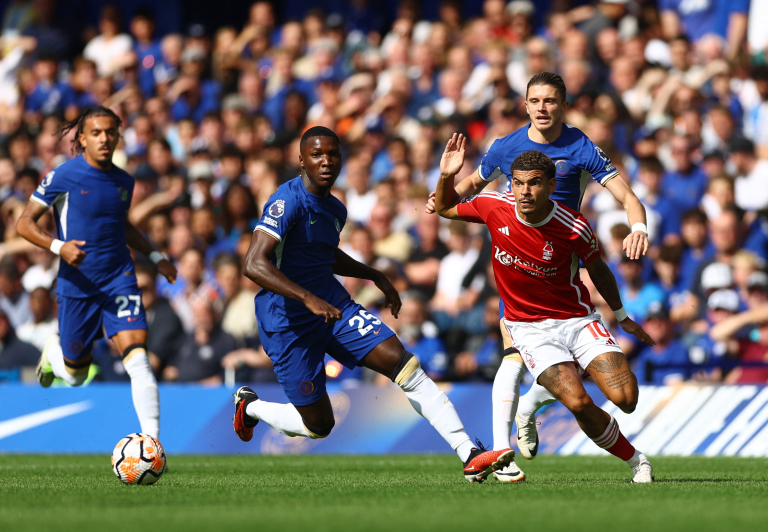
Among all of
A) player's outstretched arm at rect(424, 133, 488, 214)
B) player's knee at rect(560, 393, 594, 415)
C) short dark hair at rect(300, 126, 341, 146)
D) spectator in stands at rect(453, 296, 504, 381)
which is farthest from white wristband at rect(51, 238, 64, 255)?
spectator in stands at rect(453, 296, 504, 381)

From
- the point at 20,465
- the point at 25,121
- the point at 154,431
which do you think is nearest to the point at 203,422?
the point at 20,465

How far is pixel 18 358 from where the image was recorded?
13344 millimetres

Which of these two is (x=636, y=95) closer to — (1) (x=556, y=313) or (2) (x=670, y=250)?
(2) (x=670, y=250)

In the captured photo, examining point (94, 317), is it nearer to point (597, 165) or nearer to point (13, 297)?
point (597, 165)

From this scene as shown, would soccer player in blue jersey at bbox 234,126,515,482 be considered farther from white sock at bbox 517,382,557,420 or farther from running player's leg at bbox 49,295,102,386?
running player's leg at bbox 49,295,102,386

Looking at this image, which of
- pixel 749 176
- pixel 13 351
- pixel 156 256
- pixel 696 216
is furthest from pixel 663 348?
pixel 13 351

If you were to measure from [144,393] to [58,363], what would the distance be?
4.89 ft

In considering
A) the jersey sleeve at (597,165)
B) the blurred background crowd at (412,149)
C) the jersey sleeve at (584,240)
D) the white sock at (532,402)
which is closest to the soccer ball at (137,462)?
the white sock at (532,402)

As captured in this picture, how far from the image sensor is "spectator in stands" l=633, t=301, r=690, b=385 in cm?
1166

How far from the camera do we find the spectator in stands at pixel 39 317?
45.5 ft

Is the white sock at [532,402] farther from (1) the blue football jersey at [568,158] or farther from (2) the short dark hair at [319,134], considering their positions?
(2) the short dark hair at [319,134]

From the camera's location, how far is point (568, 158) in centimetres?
780

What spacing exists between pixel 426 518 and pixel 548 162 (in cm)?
276

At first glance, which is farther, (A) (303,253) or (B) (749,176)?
(B) (749,176)
